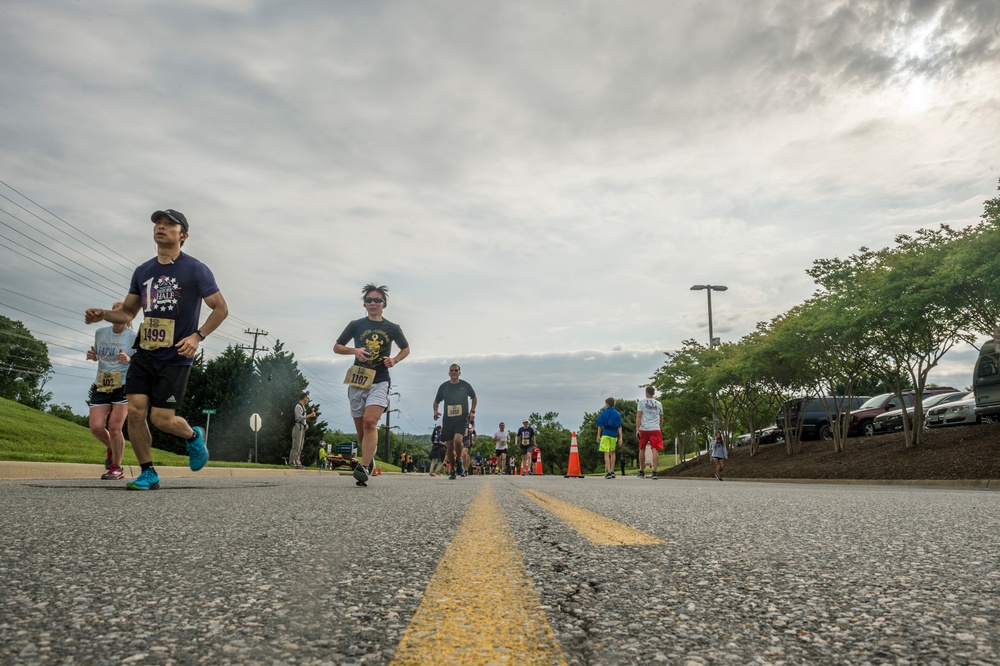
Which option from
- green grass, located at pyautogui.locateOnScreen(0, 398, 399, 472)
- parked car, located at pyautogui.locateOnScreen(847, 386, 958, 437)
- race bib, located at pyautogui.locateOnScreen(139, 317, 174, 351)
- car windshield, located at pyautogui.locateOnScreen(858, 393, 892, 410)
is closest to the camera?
race bib, located at pyautogui.locateOnScreen(139, 317, 174, 351)

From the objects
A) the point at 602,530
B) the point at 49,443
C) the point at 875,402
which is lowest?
the point at 602,530

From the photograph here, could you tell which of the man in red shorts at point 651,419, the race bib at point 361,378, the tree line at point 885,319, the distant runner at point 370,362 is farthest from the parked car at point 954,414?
the race bib at point 361,378

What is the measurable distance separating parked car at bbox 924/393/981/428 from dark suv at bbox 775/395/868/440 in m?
7.77

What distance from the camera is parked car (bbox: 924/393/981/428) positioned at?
20.4m

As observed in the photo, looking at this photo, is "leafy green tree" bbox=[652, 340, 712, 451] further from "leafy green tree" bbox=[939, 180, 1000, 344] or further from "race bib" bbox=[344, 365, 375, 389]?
"race bib" bbox=[344, 365, 375, 389]

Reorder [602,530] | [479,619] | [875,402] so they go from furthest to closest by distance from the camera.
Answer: [875,402] → [602,530] → [479,619]

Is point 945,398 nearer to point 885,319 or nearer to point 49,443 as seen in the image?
point 885,319

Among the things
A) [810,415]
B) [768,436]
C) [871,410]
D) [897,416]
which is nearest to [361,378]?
[897,416]

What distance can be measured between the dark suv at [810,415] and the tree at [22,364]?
235ft

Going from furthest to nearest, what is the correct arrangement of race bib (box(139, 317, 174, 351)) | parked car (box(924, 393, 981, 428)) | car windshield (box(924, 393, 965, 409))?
car windshield (box(924, 393, 965, 409))
parked car (box(924, 393, 981, 428))
race bib (box(139, 317, 174, 351))

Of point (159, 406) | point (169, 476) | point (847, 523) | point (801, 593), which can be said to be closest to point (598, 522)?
point (847, 523)

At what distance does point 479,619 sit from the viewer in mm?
1496

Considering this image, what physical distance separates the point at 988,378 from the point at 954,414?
95.3 inches

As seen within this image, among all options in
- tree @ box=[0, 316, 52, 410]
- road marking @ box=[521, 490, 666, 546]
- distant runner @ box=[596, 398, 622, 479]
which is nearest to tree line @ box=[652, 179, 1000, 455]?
distant runner @ box=[596, 398, 622, 479]
